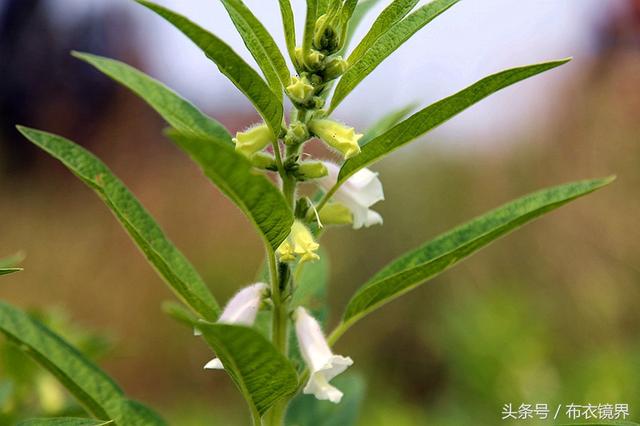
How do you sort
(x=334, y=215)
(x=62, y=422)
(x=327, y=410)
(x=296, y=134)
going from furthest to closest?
(x=327, y=410) → (x=334, y=215) → (x=296, y=134) → (x=62, y=422)

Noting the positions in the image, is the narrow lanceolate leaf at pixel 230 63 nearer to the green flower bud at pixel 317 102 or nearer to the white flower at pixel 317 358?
the green flower bud at pixel 317 102

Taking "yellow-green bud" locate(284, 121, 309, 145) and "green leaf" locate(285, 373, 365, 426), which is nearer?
"yellow-green bud" locate(284, 121, 309, 145)

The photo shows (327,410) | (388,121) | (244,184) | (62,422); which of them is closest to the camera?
(244,184)

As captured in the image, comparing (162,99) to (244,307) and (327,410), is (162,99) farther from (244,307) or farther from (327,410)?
(327,410)

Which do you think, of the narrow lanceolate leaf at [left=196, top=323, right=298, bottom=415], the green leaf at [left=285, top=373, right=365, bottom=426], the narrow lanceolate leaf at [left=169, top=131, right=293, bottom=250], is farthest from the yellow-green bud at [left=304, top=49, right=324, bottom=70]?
the green leaf at [left=285, top=373, right=365, bottom=426]

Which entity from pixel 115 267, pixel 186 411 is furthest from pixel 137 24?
pixel 186 411

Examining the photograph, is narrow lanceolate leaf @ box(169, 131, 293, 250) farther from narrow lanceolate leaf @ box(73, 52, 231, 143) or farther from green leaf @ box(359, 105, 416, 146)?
green leaf @ box(359, 105, 416, 146)

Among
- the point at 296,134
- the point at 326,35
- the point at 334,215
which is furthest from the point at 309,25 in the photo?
the point at 334,215
